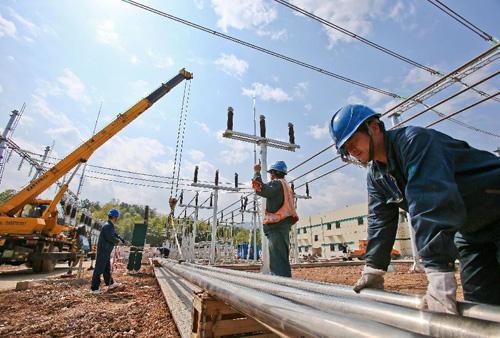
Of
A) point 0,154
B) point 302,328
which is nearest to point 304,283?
point 302,328

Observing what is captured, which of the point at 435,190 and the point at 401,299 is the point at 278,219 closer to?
the point at 401,299

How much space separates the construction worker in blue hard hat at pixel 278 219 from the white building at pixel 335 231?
30.9 metres

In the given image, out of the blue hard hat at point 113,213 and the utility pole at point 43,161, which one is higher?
the utility pole at point 43,161

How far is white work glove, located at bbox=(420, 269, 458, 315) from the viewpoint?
101 cm

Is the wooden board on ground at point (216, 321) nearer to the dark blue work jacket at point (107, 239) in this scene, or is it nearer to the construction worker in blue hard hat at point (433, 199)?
the construction worker in blue hard hat at point (433, 199)

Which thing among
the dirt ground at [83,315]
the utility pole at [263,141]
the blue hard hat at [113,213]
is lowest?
the dirt ground at [83,315]

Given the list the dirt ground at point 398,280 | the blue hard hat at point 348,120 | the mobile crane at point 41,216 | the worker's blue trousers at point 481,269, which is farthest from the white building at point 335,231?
the blue hard hat at point 348,120

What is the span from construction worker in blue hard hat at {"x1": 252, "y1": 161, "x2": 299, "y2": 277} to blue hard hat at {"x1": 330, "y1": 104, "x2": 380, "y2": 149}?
221 centimetres

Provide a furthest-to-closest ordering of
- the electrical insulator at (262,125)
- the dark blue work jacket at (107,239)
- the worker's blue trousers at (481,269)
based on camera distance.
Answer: the electrical insulator at (262,125), the dark blue work jacket at (107,239), the worker's blue trousers at (481,269)

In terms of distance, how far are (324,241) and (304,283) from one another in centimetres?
4327

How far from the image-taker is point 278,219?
3969mm

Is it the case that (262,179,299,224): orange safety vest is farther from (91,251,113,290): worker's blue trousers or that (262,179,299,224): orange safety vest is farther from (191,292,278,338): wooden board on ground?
(91,251,113,290): worker's blue trousers

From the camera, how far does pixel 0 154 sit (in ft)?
42.7

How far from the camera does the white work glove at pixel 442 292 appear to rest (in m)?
1.01
